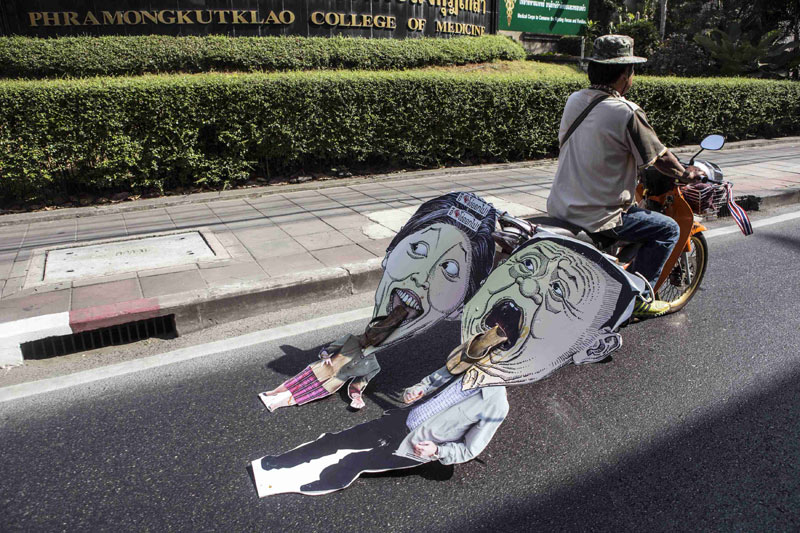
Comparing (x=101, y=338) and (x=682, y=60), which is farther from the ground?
(x=682, y=60)

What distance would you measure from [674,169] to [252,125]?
6080 mm

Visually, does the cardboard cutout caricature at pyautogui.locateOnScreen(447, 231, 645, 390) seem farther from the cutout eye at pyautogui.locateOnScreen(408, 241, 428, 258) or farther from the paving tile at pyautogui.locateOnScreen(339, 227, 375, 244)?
the paving tile at pyautogui.locateOnScreen(339, 227, 375, 244)

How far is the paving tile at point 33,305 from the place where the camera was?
391cm

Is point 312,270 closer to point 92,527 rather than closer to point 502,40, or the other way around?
point 92,527

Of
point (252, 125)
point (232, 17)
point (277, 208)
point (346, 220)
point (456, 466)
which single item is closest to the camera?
point (456, 466)

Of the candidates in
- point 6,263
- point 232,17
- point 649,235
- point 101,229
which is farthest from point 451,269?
point 232,17

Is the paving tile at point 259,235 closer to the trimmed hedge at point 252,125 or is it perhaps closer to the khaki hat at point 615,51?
the trimmed hedge at point 252,125

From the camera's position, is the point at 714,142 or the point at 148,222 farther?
the point at 148,222

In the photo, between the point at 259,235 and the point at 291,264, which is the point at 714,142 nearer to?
the point at 291,264

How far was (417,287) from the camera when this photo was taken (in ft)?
9.99

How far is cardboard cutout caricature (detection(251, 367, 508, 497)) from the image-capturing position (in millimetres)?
2451

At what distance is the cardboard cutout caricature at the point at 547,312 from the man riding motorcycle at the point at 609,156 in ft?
2.65

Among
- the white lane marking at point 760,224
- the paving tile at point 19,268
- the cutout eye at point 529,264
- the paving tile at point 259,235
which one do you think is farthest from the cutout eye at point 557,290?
the white lane marking at point 760,224

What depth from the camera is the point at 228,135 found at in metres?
7.79
